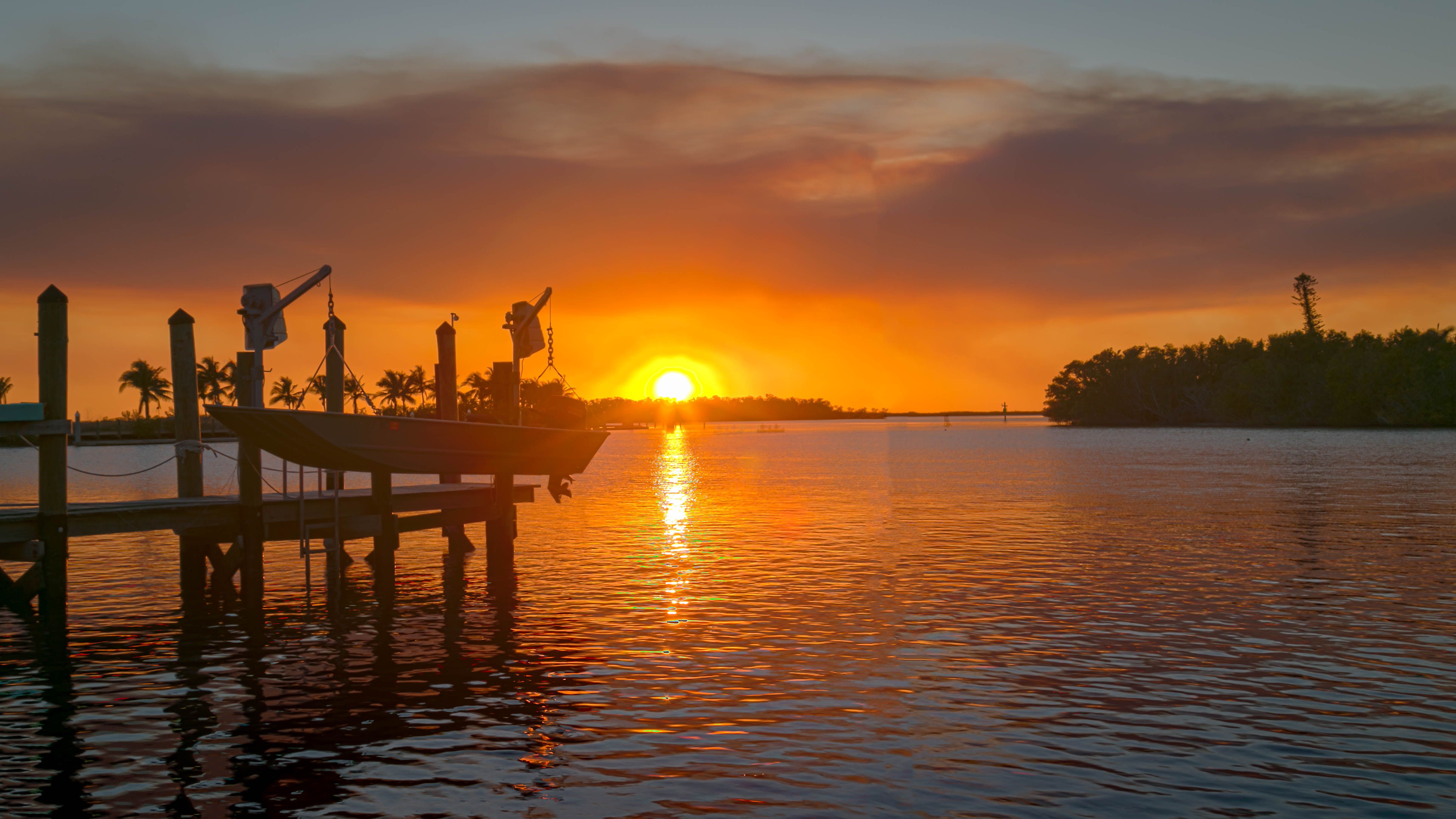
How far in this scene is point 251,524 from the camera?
20062mm

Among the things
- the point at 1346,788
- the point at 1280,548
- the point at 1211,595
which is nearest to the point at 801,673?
the point at 1346,788

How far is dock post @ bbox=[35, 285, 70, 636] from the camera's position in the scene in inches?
679

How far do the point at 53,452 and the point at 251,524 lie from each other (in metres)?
3.72

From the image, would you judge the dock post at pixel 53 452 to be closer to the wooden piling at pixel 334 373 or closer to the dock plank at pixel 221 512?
the dock plank at pixel 221 512

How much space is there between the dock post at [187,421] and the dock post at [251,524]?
29.7 inches

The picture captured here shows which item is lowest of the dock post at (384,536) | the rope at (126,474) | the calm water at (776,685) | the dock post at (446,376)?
the calm water at (776,685)

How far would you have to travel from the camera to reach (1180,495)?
47.1 meters

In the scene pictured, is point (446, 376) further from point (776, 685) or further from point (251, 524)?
point (776, 685)

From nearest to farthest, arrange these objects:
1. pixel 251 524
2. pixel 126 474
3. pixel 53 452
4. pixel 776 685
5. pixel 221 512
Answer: pixel 776 685
pixel 53 452
pixel 221 512
pixel 251 524
pixel 126 474

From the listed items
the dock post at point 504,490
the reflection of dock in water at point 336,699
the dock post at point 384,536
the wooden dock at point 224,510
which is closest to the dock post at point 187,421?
the wooden dock at point 224,510

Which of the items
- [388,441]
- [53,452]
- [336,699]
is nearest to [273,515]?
[388,441]

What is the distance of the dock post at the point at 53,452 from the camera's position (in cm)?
1723

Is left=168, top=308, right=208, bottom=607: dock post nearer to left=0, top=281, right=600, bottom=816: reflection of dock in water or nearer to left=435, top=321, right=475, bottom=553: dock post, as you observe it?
left=0, top=281, right=600, bottom=816: reflection of dock in water

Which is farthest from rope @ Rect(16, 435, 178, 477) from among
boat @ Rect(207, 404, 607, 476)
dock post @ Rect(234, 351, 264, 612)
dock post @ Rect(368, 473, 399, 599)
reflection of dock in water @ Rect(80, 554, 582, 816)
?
dock post @ Rect(368, 473, 399, 599)
